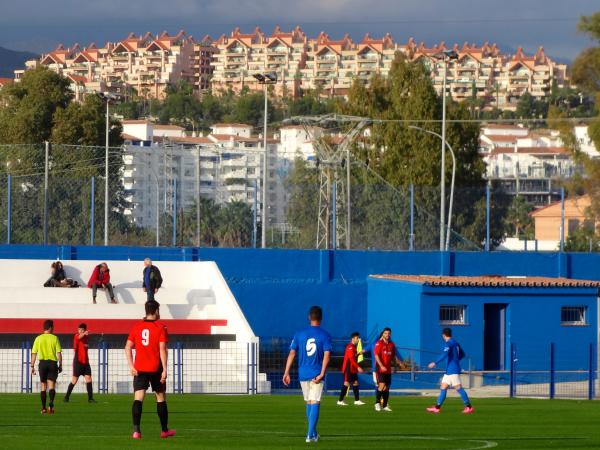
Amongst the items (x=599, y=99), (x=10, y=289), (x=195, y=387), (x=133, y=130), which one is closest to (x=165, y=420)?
(x=195, y=387)

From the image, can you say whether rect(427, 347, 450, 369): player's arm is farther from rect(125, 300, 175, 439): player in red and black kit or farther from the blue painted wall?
the blue painted wall

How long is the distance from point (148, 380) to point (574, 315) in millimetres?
28254

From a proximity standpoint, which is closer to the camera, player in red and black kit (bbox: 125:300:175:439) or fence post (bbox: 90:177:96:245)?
player in red and black kit (bbox: 125:300:175:439)

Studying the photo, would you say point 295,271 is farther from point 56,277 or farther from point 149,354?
point 149,354

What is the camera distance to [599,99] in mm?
60188

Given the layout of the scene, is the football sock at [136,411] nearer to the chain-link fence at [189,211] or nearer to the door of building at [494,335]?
the door of building at [494,335]

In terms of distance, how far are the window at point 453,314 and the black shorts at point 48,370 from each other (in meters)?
20.2

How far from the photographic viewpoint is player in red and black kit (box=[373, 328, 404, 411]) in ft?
87.6

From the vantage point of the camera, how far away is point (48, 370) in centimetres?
2470

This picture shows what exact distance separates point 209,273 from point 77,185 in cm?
598

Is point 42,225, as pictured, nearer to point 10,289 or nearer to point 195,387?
point 10,289

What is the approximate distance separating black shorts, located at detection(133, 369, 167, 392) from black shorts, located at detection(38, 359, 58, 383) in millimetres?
6679

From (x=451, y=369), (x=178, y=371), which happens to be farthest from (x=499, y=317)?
(x=451, y=369)

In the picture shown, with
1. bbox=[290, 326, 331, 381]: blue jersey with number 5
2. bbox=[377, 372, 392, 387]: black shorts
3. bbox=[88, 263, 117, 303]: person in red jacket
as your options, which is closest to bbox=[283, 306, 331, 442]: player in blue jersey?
bbox=[290, 326, 331, 381]: blue jersey with number 5
